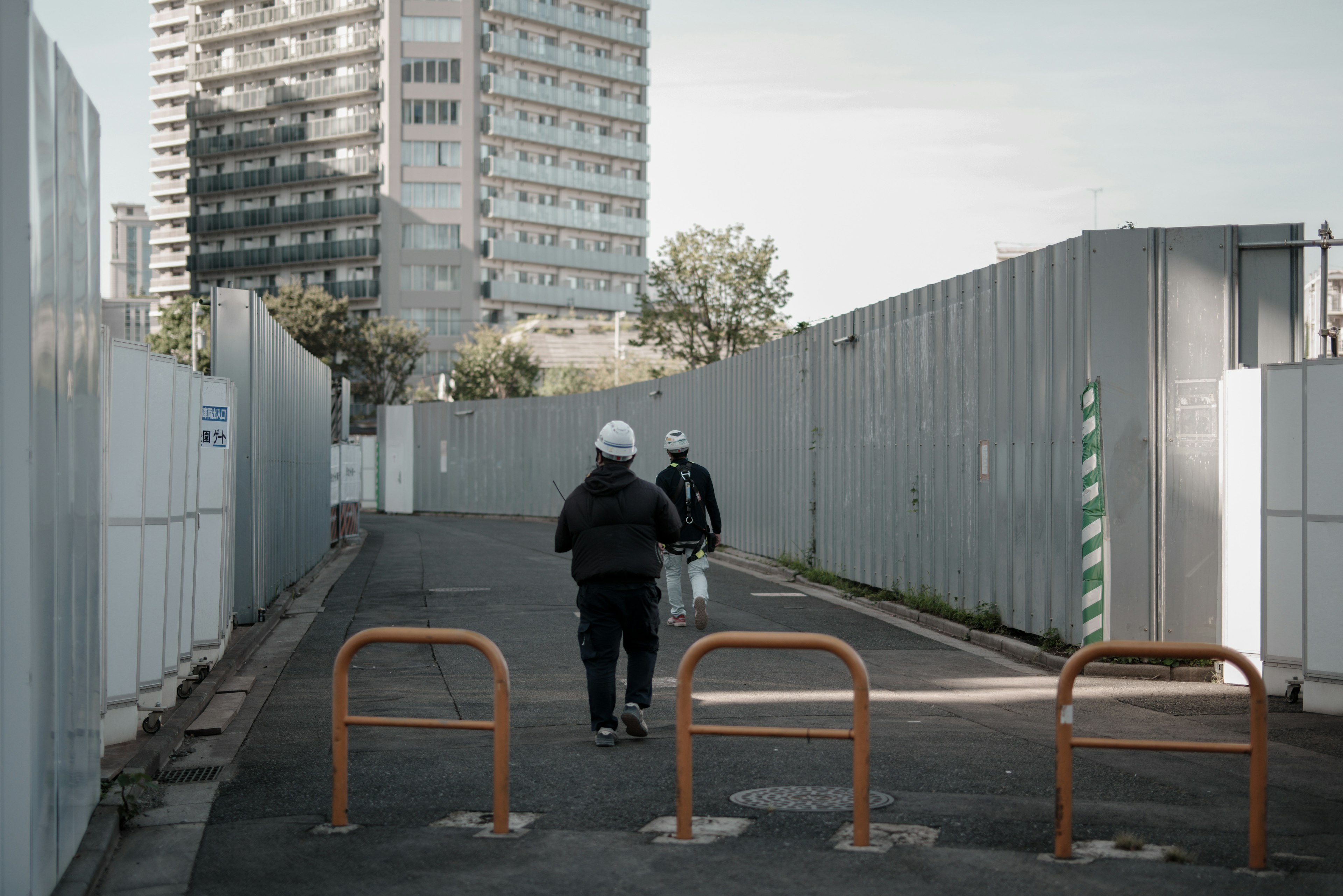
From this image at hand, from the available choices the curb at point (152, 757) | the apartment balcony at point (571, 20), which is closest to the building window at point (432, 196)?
the apartment balcony at point (571, 20)

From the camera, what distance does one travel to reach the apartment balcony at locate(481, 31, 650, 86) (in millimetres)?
97500

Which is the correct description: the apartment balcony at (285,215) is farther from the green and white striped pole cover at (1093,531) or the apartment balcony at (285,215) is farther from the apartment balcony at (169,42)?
the green and white striped pole cover at (1093,531)

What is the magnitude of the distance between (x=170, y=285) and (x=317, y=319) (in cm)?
4220

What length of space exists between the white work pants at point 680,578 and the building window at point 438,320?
83916 mm

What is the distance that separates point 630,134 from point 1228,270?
10052cm

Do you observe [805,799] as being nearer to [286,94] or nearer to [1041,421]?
[1041,421]

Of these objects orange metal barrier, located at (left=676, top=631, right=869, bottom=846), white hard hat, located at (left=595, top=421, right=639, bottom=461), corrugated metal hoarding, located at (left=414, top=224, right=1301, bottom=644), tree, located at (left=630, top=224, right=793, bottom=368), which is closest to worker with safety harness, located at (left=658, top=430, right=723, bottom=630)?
corrugated metal hoarding, located at (left=414, top=224, right=1301, bottom=644)

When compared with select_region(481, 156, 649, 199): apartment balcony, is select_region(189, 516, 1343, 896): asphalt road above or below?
below

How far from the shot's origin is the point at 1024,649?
12023mm

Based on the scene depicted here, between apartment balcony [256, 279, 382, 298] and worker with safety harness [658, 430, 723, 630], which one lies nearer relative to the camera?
worker with safety harness [658, 430, 723, 630]

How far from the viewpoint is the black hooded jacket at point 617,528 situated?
8117 mm

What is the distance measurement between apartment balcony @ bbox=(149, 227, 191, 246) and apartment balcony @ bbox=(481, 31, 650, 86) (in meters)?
32.2

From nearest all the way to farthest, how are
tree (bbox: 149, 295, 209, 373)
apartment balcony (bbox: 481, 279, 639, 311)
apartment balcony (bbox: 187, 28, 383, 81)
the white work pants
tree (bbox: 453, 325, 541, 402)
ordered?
the white work pants, tree (bbox: 149, 295, 209, 373), tree (bbox: 453, 325, 541, 402), apartment balcony (bbox: 187, 28, 383, 81), apartment balcony (bbox: 481, 279, 639, 311)

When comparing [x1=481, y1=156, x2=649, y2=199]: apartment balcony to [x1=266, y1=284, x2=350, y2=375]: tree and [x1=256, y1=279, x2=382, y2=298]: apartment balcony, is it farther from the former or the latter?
[x1=266, y1=284, x2=350, y2=375]: tree
